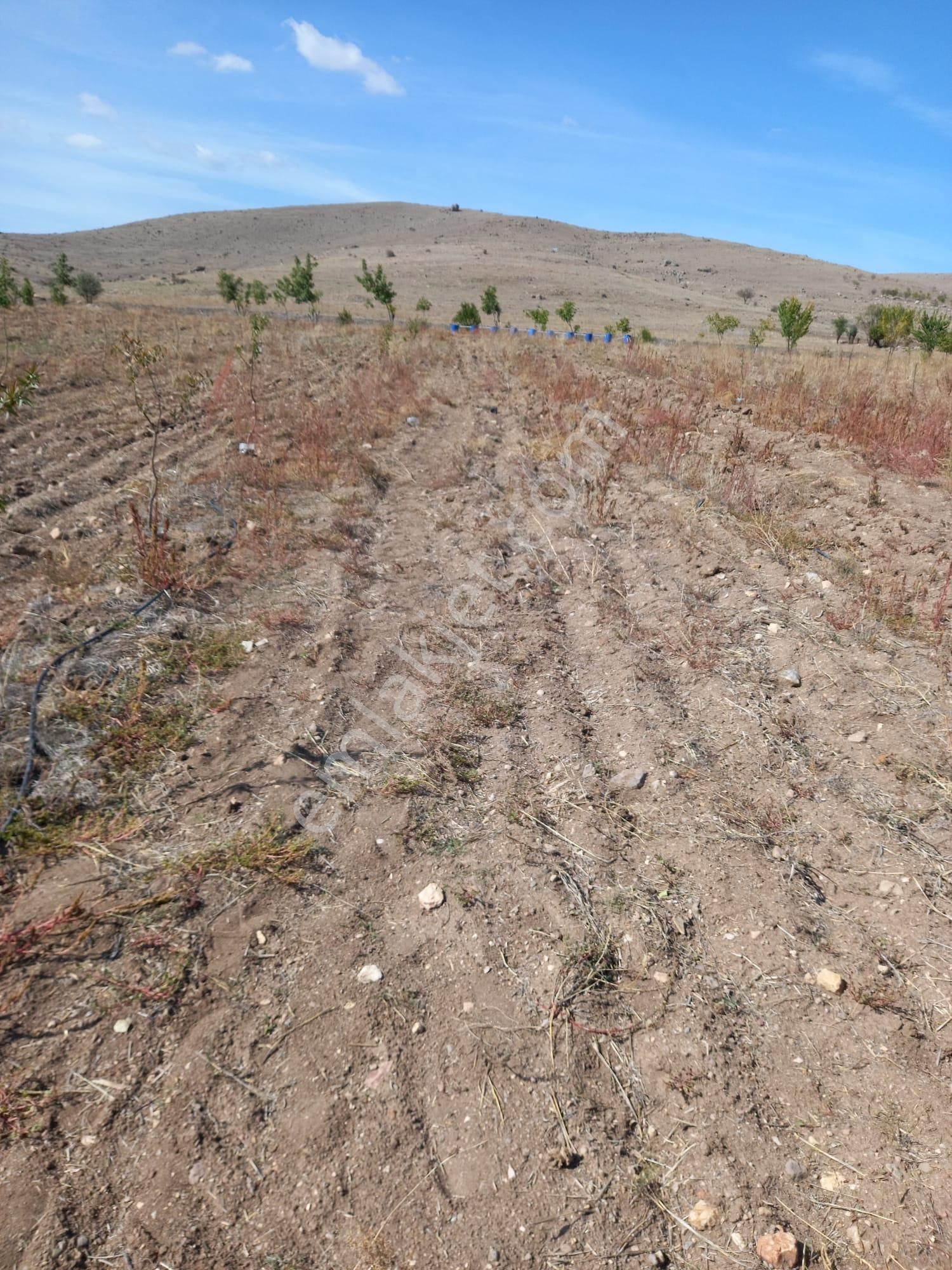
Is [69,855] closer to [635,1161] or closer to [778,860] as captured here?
[635,1161]

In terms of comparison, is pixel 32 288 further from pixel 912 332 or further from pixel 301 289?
→ pixel 912 332

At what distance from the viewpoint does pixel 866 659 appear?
398cm

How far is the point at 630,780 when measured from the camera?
3.24 meters

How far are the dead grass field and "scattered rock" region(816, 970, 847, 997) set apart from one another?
0.03m

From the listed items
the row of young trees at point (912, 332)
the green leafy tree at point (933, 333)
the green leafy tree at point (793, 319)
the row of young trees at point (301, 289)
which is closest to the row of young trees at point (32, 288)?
the row of young trees at point (301, 289)

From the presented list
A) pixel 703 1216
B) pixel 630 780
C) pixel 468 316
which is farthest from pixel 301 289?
pixel 703 1216

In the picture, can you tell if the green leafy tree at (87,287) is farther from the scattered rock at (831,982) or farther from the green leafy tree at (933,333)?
the scattered rock at (831,982)

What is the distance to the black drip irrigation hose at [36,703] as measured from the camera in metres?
2.82

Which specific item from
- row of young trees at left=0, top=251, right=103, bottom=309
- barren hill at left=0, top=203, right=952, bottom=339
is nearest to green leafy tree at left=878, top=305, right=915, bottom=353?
barren hill at left=0, top=203, right=952, bottom=339

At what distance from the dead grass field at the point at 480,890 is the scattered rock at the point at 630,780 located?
0.01 meters

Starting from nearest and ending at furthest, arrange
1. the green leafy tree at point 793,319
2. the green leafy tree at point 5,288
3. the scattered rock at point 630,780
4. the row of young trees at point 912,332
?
1. the scattered rock at point 630,780
2. the row of young trees at point 912,332
3. the green leafy tree at point 793,319
4. the green leafy tree at point 5,288

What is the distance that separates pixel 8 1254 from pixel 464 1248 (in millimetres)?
1137

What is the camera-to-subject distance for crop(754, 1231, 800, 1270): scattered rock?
1684mm

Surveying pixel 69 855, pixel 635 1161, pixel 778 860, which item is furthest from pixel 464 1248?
pixel 69 855
